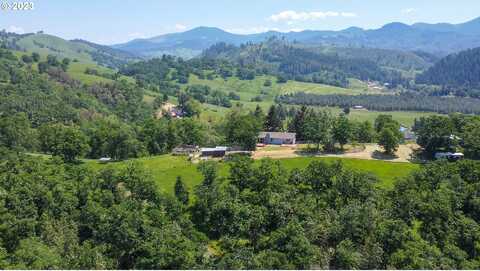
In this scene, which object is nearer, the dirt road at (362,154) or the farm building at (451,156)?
the farm building at (451,156)

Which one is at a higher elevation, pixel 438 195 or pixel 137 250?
pixel 438 195

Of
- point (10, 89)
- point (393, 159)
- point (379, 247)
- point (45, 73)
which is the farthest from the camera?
point (45, 73)

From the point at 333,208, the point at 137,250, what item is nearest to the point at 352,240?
the point at 333,208

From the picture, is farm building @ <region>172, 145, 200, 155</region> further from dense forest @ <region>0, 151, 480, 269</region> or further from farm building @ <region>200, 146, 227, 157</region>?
dense forest @ <region>0, 151, 480, 269</region>

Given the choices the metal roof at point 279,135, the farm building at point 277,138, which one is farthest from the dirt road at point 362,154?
the metal roof at point 279,135

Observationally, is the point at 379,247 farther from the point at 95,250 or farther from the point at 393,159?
the point at 393,159

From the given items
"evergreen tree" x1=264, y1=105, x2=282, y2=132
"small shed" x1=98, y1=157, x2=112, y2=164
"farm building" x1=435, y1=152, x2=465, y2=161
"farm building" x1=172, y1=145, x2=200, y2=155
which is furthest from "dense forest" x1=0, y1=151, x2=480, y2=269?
"evergreen tree" x1=264, y1=105, x2=282, y2=132

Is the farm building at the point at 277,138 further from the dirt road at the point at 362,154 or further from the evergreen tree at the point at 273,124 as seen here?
the evergreen tree at the point at 273,124
